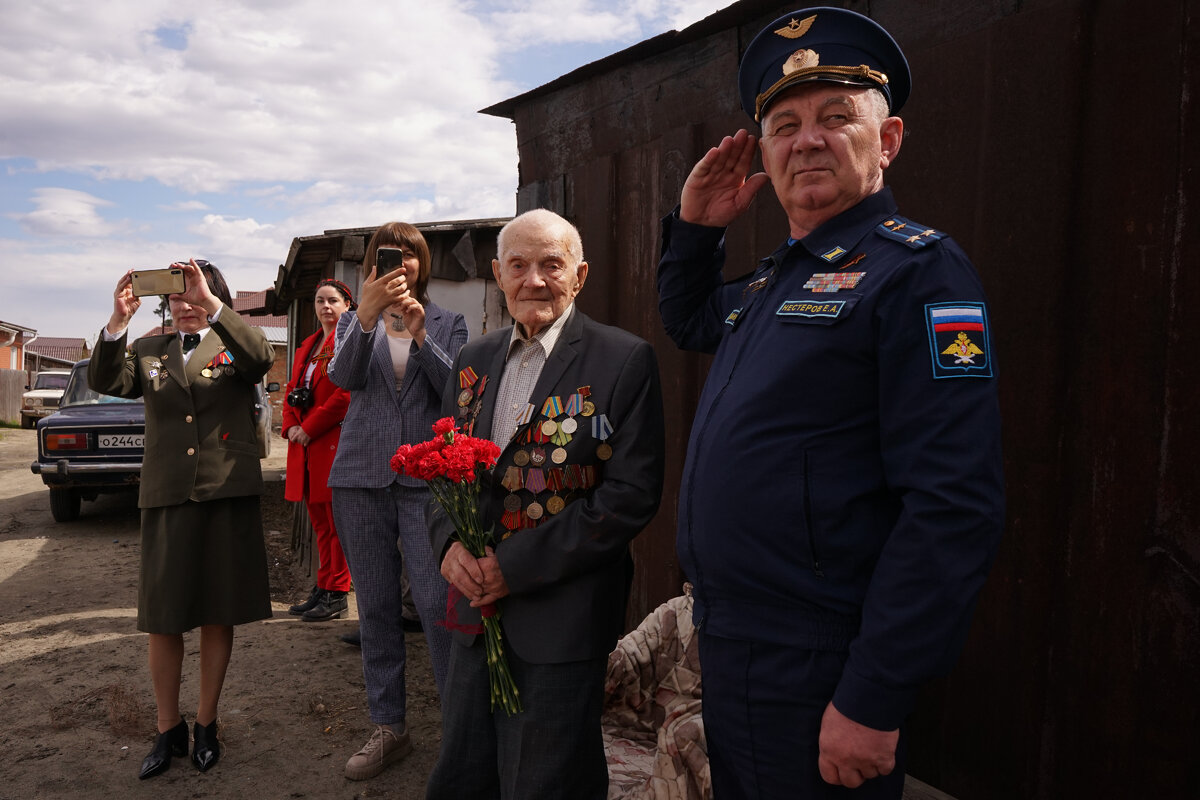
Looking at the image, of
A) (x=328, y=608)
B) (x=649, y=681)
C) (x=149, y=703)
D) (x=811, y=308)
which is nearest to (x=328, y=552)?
(x=328, y=608)

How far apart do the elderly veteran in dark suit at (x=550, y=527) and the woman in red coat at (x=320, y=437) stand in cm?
276

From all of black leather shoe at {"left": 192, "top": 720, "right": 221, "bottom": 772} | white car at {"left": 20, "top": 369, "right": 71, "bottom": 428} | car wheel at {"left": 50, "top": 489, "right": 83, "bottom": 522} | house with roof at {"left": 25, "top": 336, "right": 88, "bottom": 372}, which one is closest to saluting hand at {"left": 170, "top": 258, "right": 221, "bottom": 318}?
black leather shoe at {"left": 192, "top": 720, "right": 221, "bottom": 772}

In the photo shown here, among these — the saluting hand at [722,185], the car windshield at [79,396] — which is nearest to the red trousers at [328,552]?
the saluting hand at [722,185]

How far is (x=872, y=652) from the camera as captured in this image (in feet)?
4.01

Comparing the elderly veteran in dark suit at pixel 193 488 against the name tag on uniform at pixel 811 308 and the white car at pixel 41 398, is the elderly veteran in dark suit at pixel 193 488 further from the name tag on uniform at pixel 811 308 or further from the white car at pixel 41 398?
the white car at pixel 41 398

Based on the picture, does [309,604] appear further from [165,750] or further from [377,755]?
[377,755]

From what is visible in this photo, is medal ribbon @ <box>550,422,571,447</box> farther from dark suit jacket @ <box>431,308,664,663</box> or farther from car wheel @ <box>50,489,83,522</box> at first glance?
car wheel @ <box>50,489,83,522</box>

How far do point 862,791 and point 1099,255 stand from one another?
53.5 inches

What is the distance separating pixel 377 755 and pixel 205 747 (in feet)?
2.42

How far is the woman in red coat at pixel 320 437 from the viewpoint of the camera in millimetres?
4711

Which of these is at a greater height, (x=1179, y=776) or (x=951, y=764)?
(x=1179, y=776)

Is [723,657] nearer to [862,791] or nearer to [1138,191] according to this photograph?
[862,791]

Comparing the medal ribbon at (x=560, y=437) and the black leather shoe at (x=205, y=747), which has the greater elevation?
the medal ribbon at (x=560, y=437)

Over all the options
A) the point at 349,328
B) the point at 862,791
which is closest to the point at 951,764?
the point at 862,791
